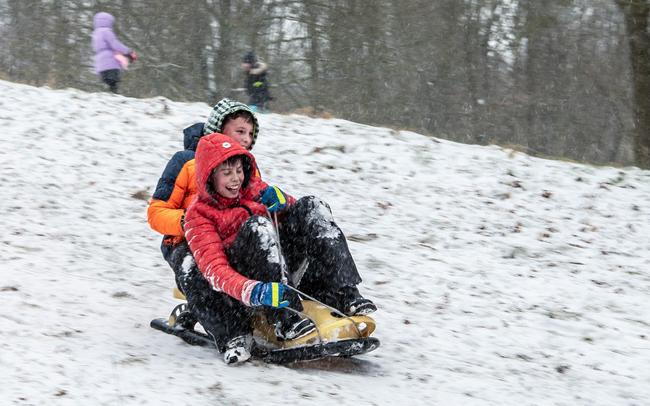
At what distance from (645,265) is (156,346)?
13.6ft

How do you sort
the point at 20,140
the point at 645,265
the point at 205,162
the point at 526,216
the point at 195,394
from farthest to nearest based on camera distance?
the point at 20,140
the point at 526,216
the point at 645,265
the point at 205,162
the point at 195,394

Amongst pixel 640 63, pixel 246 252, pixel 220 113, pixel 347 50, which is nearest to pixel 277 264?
pixel 246 252

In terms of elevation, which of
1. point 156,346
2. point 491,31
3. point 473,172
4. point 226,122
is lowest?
point 156,346

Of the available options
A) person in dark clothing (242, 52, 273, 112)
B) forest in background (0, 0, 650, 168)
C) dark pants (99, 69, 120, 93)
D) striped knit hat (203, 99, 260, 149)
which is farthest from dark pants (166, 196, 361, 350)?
forest in background (0, 0, 650, 168)

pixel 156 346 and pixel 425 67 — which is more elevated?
pixel 425 67

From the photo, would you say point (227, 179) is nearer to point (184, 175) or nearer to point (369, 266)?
point (184, 175)

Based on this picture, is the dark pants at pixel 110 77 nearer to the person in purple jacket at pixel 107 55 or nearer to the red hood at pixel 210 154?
the person in purple jacket at pixel 107 55

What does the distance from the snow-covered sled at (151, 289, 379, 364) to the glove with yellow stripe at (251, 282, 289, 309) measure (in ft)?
0.97

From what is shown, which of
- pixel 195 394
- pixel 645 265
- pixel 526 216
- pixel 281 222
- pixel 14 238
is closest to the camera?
pixel 195 394

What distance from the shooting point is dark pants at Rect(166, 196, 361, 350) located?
4137 millimetres

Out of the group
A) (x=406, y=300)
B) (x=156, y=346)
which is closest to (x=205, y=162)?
(x=156, y=346)

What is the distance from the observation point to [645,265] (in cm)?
672

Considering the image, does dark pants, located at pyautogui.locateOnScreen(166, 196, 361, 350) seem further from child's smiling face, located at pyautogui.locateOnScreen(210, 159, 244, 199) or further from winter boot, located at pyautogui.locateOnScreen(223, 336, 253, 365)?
child's smiling face, located at pyautogui.locateOnScreen(210, 159, 244, 199)

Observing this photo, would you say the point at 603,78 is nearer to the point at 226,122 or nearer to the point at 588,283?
the point at 588,283
